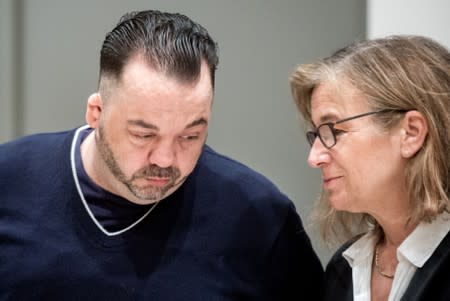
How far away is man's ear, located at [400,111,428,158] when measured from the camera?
1.63 metres

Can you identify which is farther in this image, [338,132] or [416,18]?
[416,18]

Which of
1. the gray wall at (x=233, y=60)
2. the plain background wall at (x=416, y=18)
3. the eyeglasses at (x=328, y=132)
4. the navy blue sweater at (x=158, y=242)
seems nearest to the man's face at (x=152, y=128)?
the navy blue sweater at (x=158, y=242)

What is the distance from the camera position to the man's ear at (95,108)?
1744 millimetres

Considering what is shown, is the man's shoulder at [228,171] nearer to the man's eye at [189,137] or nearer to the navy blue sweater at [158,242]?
the navy blue sweater at [158,242]

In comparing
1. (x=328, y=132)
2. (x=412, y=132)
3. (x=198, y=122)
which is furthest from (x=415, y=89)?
(x=198, y=122)

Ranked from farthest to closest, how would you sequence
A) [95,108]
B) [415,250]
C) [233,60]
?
[233,60] < [95,108] < [415,250]

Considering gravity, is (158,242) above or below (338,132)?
below

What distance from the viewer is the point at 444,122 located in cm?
163

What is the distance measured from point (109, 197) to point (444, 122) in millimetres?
804

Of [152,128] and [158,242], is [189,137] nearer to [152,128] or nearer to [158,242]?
[152,128]

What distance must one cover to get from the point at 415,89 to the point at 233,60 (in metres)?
1.04

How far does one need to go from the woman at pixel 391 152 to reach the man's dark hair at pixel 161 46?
0.91 feet

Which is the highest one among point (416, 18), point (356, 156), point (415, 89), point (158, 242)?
point (416, 18)

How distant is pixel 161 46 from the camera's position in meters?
1.70
